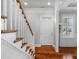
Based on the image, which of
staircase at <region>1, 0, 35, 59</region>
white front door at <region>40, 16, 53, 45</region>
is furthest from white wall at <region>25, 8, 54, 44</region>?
staircase at <region>1, 0, 35, 59</region>

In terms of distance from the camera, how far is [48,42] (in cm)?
1323

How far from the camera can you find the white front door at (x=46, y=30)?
1320 centimetres

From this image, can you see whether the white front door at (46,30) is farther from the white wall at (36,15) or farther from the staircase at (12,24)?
the staircase at (12,24)

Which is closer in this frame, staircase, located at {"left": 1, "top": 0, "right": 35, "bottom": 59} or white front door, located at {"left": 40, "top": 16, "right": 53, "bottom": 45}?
staircase, located at {"left": 1, "top": 0, "right": 35, "bottom": 59}

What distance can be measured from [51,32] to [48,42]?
0.81 metres

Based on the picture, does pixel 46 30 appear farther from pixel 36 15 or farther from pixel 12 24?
pixel 12 24

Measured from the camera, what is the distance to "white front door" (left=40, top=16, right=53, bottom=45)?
13.2 metres

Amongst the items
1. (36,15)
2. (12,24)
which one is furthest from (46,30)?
(12,24)

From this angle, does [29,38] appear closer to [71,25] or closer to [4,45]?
[4,45]

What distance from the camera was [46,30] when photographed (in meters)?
13.3

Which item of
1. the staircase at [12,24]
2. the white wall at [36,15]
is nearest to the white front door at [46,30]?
the white wall at [36,15]

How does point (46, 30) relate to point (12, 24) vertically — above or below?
below

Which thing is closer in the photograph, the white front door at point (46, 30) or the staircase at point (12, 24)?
the staircase at point (12, 24)

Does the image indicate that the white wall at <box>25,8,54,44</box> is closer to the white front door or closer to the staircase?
the white front door
